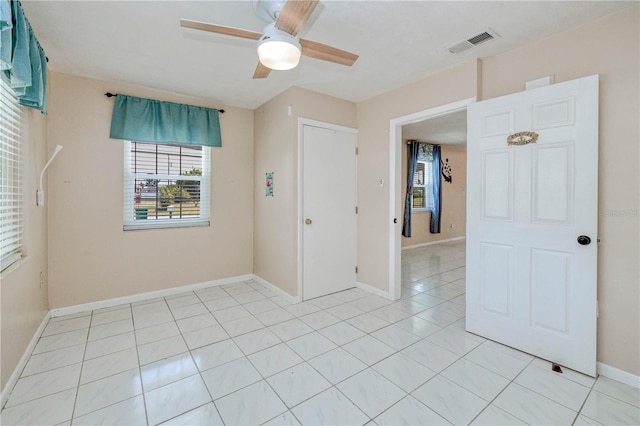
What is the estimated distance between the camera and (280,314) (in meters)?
3.09

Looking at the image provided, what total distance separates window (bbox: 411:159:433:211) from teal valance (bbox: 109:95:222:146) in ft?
16.0

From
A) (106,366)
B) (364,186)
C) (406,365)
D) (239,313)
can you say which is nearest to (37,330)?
(106,366)

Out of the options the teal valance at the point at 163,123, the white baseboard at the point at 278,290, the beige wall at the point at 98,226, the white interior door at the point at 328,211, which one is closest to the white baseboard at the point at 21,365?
the beige wall at the point at 98,226

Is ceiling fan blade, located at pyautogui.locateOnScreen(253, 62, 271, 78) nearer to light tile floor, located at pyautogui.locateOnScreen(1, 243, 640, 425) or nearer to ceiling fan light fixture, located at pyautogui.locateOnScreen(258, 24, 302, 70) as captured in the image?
ceiling fan light fixture, located at pyautogui.locateOnScreen(258, 24, 302, 70)

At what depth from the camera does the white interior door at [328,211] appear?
348 cm

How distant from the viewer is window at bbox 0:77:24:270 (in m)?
1.97

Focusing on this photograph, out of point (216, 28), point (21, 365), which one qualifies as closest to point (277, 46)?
point (216, 28)

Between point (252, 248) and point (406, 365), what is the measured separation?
2806 mm

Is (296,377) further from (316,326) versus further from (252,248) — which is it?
(252,248)

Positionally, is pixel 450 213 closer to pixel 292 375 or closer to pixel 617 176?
pixel 617 176

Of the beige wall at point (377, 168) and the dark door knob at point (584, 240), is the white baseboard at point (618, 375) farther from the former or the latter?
the beige wall at point (377, 168)

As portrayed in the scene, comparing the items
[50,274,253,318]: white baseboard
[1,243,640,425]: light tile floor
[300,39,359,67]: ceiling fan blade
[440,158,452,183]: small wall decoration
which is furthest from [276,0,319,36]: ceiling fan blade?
[440,158,452,183]: small wall decoration

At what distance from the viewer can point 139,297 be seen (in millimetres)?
3467

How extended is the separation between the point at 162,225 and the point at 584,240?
4.15 metres
